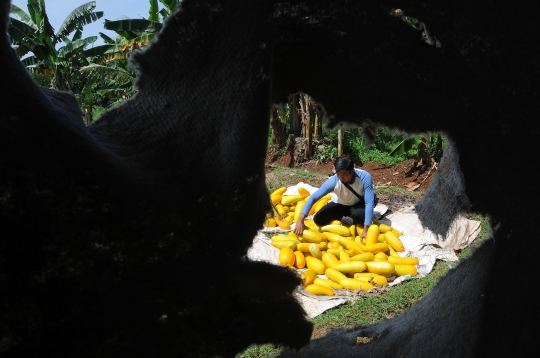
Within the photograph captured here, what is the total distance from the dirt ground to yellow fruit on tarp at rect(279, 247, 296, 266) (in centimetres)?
208

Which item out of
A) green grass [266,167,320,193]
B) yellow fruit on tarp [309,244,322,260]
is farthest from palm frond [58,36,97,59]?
yellow fruit on tarp [309,244,322,260]

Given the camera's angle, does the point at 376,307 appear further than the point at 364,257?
No

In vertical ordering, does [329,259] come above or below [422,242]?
below

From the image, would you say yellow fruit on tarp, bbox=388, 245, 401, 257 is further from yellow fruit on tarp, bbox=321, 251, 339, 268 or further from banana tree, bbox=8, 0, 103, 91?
banana tree, bbox=8, 0, 103, 91

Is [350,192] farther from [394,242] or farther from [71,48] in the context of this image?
[71,48]

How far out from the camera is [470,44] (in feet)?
4.72

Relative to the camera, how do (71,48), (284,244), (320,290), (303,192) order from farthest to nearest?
1. (71,48)
2. (303,192)
3. (284,244)
4. (320,290)

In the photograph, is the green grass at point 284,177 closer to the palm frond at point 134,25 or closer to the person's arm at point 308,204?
the person's arm at point 308,204

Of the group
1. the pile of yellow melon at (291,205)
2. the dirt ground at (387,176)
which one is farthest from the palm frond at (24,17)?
the pile of yellow melon at (291,205)

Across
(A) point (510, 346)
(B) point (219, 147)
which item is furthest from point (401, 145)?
(B) point (219, 147)

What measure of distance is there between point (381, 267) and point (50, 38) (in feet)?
29.5

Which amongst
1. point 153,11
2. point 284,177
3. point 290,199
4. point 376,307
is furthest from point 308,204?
point 153,11

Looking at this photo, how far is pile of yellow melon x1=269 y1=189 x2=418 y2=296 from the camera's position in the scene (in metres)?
4.20

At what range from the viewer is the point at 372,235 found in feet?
16.2
